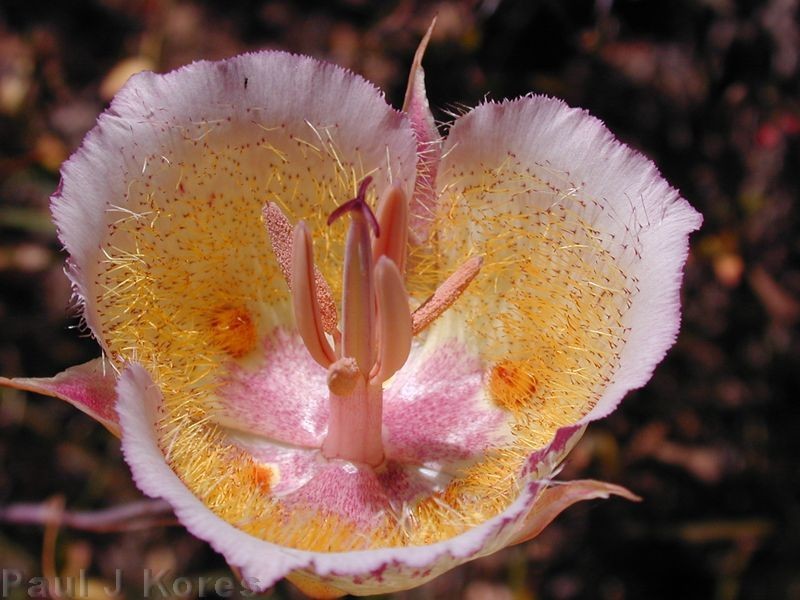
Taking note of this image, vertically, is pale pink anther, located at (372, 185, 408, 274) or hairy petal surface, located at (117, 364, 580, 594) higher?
pale pink anther, located at (372, 185, 408, 274)

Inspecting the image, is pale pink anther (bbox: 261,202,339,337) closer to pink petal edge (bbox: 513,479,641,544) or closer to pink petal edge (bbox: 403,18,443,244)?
pink petal edge (bbox: 403,18,443,244)

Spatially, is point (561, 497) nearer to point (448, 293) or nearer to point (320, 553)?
point (320, 553)

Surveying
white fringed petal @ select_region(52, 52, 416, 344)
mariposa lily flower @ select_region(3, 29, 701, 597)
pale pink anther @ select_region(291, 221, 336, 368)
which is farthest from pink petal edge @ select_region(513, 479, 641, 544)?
white fringed petal @ select_region(52, 52, 416, 344)

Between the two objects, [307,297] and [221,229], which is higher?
[307,297]

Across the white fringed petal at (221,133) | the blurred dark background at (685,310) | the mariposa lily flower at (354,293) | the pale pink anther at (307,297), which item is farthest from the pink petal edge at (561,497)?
the blurred dark background at (685,310)

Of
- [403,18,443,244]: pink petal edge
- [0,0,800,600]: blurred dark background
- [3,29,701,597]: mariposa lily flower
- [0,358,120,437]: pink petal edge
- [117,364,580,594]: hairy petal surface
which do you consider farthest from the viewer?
[0,0,800,600]: blurred dark background

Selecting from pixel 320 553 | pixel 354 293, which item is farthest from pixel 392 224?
pixel 320 553

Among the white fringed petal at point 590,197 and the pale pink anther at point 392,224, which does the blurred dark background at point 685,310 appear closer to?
the white fringed petal at point 590,197
